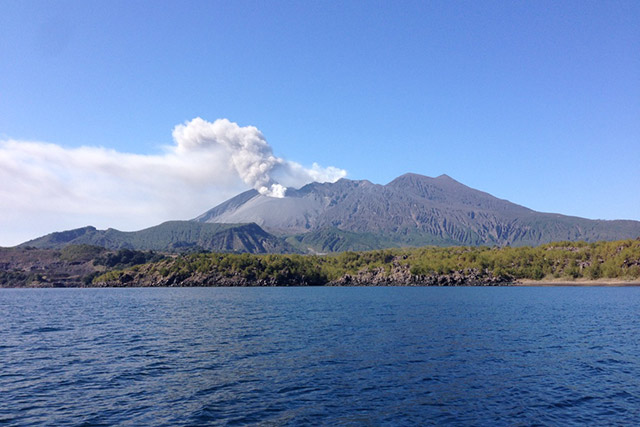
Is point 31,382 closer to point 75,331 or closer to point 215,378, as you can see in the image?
point 215,378

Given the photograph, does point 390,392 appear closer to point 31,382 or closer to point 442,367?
point 442,367

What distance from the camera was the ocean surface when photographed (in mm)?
26328

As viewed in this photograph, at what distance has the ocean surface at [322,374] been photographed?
26328 mm

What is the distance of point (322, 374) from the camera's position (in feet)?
117

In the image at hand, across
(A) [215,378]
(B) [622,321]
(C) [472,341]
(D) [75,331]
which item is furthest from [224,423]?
(B) [622,321]

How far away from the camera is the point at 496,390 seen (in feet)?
104

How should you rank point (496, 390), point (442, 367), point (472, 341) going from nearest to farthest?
1. point (496, 390)
2. point (442, 367)
3. point (472, 341)

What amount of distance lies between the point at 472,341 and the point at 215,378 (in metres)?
32.9

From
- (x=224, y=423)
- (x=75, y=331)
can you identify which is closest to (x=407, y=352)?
(x=224, y=423)

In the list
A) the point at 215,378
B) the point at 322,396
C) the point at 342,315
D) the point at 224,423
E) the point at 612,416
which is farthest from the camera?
the point at 342,315

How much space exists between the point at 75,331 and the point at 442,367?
55.2 meters

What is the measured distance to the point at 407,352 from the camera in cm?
4453

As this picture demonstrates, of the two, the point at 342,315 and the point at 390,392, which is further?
the point at 342,315

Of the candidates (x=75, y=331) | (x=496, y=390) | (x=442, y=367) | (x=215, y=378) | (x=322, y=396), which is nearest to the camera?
(x=322, y=396)
